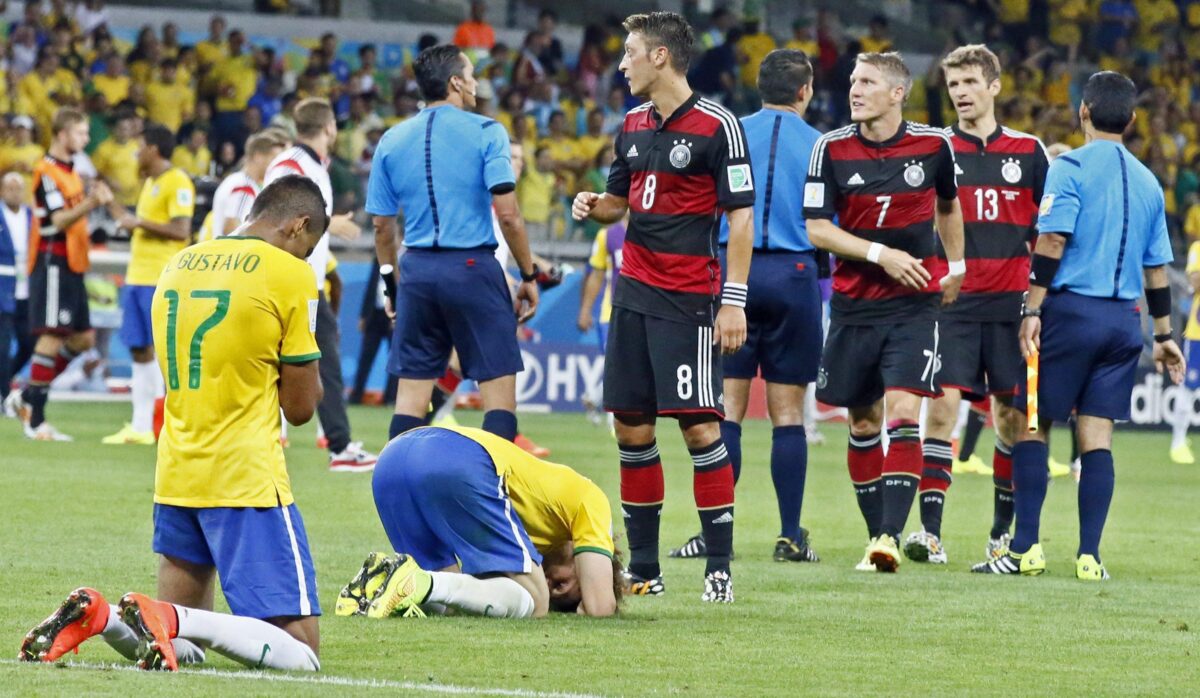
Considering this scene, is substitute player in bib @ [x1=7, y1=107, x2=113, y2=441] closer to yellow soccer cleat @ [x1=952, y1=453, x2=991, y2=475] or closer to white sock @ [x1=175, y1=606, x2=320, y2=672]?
yellow soccer cleat @ [x1=952, y1=453, x2=991, y2=475]

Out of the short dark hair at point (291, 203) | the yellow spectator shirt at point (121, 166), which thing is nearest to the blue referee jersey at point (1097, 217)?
the short dark hair at point (291, 203)

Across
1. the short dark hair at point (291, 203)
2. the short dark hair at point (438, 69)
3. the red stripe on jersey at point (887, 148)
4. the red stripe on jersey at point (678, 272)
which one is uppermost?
the short dark hair at point (438, 69)

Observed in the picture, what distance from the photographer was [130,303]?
14.3 m

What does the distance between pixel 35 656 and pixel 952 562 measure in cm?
509

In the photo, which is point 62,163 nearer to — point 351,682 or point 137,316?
point 137,316

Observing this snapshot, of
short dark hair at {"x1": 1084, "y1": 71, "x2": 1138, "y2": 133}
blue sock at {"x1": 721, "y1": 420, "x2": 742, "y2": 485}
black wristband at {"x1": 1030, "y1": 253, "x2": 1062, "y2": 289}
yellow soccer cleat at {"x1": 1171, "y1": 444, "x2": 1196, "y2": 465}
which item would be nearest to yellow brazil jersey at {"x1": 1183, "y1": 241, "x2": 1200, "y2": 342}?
yellow soccer cleat at {"x1": 1171, "y1": 444, "x2": 1196, "y2": 465}

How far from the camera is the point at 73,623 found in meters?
5.23

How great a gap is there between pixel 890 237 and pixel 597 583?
2464 mm

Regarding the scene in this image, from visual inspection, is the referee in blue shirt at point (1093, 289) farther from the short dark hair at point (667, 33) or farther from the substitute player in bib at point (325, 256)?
the substitute player in bib at point (325, 256)

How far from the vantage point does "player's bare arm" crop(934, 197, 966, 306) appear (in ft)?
28.2

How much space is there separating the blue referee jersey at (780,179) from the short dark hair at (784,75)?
10cm

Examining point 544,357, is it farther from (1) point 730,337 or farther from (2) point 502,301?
(1) point 730,337

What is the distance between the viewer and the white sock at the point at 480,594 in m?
6.88

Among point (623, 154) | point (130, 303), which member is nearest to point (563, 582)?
point (623, 154)
